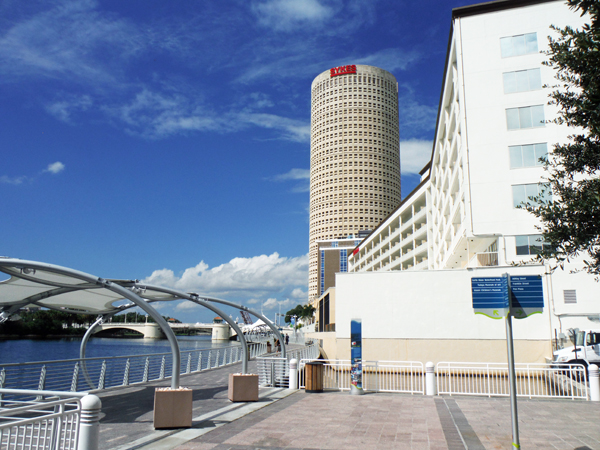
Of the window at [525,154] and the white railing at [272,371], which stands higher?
the window at [525,154]

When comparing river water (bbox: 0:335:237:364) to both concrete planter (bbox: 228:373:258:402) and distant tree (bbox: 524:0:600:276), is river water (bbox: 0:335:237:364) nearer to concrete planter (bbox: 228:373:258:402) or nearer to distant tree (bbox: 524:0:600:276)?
concrete planter (bbox: 228:373:258:402)

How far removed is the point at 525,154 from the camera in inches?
1300

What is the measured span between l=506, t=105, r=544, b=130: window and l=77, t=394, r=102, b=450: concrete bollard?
1327 inches

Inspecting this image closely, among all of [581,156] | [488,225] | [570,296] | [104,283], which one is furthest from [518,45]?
[104,283]

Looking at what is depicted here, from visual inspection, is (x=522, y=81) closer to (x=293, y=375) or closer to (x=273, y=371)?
(x=293, y=375)

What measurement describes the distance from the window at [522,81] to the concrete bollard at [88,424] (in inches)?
1375

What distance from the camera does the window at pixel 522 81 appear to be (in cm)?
3362

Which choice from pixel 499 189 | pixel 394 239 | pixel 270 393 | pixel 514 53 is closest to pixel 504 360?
pixel 499 189

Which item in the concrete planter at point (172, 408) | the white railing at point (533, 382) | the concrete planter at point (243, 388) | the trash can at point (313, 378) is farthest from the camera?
the trash can at point (313, 378)

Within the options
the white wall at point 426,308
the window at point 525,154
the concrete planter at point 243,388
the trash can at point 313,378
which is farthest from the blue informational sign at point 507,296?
the window at point 525,154

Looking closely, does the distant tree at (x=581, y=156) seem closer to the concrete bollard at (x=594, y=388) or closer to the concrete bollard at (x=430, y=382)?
the concrete bollard at (x=594, y=388)

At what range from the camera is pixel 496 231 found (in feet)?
106

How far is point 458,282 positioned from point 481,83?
15126 mm

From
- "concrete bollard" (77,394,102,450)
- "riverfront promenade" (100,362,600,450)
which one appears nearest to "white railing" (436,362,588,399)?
"riverfront promenade" (100,362,600,450)
